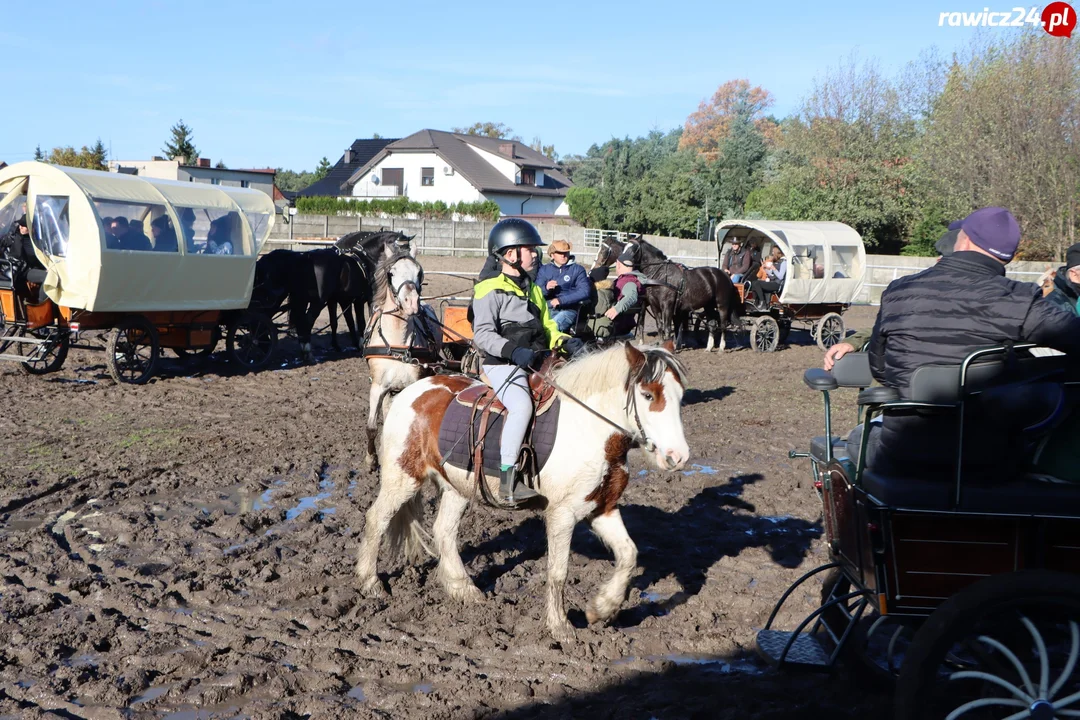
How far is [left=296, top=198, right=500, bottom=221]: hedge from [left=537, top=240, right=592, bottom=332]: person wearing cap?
33625 millimetres

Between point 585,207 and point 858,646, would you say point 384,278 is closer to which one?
point 858,646

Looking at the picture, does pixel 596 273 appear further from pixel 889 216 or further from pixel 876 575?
pixel 889 216

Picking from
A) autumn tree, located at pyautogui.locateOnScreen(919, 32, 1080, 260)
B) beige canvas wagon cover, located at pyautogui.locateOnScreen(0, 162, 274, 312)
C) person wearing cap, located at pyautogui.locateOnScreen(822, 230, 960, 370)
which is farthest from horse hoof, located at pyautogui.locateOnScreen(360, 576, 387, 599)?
autumn tree, located at pyautogui.locateOnScreen(919, 32, 1080, 260)

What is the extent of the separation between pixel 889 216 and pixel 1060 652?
34570mm

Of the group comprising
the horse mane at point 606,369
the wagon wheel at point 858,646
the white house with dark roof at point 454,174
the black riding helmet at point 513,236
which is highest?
the white house with dark roof at point 454,174

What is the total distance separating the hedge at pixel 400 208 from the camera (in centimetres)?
4328

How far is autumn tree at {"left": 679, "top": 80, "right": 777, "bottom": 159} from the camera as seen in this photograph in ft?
220

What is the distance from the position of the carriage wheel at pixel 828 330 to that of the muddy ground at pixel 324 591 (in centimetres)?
891

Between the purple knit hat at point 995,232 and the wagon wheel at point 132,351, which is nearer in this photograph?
the purple knit hat at point 995,232

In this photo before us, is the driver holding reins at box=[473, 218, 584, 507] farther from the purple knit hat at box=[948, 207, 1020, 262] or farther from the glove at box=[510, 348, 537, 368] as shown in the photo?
the purple knit hat at box=[948, 207, 1020, 262]

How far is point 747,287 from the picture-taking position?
1720 centimetres

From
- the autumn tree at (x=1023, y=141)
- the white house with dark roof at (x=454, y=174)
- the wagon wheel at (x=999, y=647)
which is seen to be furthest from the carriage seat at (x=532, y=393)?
the white house with dark roof at (x=454, y=174)

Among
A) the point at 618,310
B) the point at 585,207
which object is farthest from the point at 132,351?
the point at 585,207

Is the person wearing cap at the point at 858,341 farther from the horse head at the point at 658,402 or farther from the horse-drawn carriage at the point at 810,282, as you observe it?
the horse-drawn carriage at the point at 810,282
